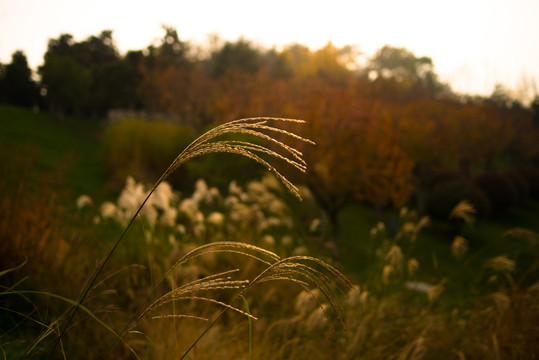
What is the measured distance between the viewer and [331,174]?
11.8 m

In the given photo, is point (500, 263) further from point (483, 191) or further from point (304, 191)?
point (483, 191)

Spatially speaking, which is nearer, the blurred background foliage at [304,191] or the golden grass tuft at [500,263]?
the blurred background foliage at [304,191]

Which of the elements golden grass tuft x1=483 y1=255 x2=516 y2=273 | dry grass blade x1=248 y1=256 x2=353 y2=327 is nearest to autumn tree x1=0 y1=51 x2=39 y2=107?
dry grass blade x1=248 y1=256 x2=353 y2=327

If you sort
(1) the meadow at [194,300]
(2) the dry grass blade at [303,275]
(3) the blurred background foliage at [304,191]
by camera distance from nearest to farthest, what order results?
(2) the dry grass blade at [303,275]
(1) the meadow at [194,300]
(3) the blurred background foliage at [304,191]

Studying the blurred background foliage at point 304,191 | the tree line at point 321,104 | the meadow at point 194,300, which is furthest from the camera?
the tree line at point 321,104

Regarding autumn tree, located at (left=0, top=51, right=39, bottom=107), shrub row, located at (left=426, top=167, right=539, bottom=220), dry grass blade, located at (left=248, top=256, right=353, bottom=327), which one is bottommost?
shrub row, located at (left=426, top=167, right=539, bottom=220)

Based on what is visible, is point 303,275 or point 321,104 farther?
point 321,104

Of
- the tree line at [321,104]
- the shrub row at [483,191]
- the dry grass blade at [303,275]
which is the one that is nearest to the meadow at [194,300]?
the dry grass blade at [303,275]

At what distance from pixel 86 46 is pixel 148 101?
71.7ft

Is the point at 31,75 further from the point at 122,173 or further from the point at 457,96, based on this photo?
the point at 457,96

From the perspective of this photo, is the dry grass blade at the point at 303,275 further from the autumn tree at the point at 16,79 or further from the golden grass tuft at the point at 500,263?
the autumn tree at the point at 16,79

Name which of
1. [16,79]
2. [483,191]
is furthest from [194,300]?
[483,191]

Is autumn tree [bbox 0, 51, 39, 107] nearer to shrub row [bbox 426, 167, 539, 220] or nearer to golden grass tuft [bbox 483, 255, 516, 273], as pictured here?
golden grass tuft [bbox 483, 255, 516, 273]

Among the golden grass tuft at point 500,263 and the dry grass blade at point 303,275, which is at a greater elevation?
the dry grass blade at point 303,275
